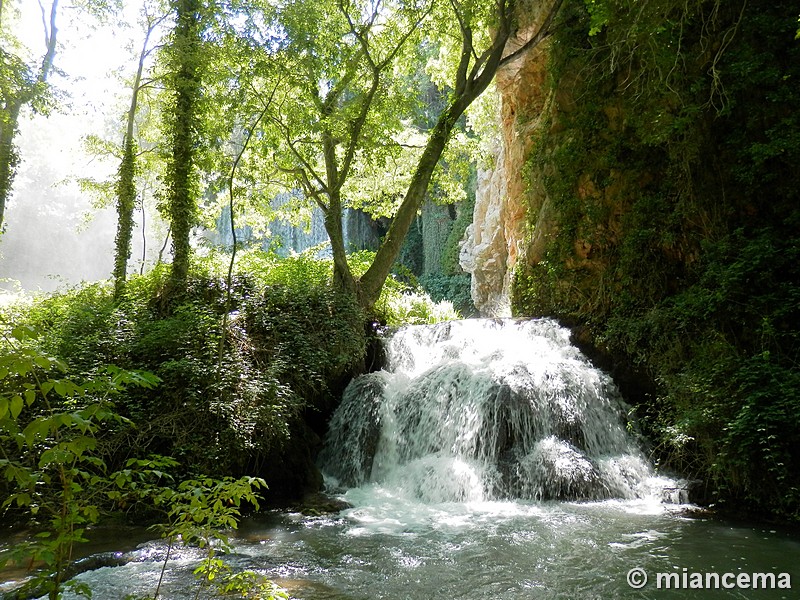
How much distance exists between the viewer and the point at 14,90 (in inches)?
350

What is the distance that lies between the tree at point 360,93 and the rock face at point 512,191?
1.62 m

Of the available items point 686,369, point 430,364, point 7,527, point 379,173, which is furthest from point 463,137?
point 7,527

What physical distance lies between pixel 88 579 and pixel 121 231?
9.20 m

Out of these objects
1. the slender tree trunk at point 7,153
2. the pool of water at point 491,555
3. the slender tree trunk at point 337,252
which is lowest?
the pool of water at point 491,555

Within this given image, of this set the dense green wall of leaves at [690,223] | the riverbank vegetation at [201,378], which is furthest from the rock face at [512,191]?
the riverbank vegetation at [201,378]

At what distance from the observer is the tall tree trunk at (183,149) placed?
9.80 m

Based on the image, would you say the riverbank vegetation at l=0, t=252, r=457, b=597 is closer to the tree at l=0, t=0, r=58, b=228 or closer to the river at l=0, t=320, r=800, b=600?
the river at l=0, t=320, r=800, b=600

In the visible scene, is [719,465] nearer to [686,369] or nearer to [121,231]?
[686,369]

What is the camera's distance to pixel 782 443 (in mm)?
5660

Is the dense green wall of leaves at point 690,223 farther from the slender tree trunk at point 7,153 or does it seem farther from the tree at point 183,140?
the slender tree trunk at point 7,153

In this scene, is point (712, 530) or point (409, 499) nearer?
point (712, 530)

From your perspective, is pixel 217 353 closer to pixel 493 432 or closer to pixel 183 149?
pixel 493 432

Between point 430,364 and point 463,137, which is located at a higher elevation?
point 463,137

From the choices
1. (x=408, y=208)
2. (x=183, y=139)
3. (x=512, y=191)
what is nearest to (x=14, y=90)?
(x=183, y=139)
